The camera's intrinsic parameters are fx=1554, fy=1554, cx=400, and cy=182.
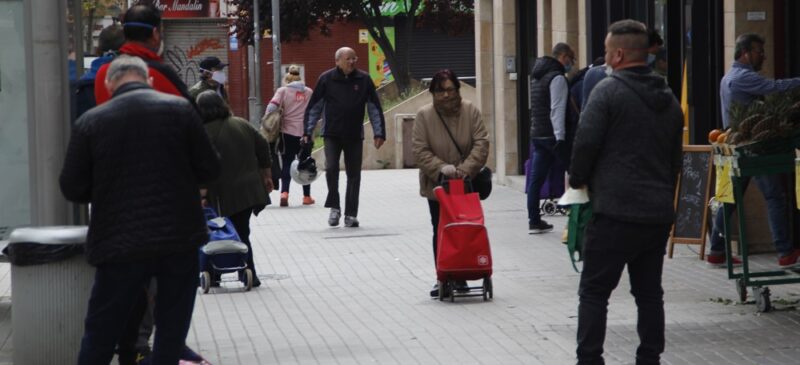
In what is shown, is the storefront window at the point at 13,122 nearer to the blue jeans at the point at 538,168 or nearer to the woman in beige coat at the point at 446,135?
the woman in beige coat at the point at 446,135

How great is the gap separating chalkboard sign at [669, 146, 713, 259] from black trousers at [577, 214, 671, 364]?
5219 mm

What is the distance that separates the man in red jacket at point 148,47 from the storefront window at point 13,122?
3.65 meters

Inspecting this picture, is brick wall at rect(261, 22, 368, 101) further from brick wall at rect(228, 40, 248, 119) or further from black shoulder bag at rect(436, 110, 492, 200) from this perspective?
black shoulder bag at rect(436, 110, 492, 200)

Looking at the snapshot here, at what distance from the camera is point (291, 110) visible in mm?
18891

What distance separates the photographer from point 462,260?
10.4 meters

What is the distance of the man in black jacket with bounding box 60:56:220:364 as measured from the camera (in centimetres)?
644

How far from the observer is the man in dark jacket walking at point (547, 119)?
15.0 meters

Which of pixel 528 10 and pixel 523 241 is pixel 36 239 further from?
pixel 528 10

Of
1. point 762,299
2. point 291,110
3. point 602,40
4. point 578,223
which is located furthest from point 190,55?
point 578,223

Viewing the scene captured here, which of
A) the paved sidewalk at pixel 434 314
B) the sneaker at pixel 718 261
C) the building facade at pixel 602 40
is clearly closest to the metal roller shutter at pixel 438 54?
the building facade at pixel 602 40

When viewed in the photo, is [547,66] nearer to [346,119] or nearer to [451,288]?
[346,119]

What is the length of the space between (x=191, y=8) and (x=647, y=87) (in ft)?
157

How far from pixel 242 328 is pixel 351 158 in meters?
6.51

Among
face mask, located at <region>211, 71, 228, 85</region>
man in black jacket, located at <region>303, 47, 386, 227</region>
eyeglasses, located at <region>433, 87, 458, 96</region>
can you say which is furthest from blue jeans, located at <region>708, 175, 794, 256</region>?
man in black jacket, located at <region>303, 47, 386, 227</region>
